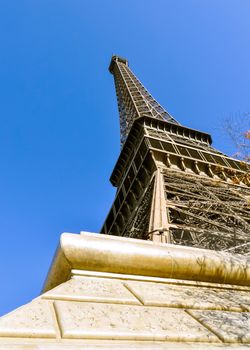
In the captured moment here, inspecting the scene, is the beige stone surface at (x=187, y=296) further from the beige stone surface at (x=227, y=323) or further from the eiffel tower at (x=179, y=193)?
the eiffel tower at (x=179, y=193)

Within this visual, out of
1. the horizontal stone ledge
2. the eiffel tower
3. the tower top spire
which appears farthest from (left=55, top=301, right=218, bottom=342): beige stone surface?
the tower top spire

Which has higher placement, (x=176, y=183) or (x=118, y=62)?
(x=118, y=62)

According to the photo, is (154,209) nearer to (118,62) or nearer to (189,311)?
(189,311)

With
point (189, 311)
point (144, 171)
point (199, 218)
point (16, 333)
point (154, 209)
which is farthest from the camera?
point (144, 171)

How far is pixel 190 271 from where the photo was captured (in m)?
3.46

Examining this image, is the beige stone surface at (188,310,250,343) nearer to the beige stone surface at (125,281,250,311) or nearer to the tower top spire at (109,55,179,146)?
the beige stone surface at (125,281,250,311)

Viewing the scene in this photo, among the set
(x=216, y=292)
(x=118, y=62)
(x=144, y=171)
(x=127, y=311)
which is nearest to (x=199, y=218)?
(x=144, y=171)

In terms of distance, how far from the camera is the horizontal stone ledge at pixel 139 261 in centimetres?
300

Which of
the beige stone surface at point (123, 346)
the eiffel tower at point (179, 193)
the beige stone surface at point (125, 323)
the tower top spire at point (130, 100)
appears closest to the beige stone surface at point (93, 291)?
the beige stone surface at point (125, 323)

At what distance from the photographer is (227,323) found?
2703 millimetres

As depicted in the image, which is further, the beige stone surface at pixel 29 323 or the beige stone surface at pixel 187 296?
the beige stone surface at pixel 187 296

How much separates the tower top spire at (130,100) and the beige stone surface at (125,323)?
130 ft

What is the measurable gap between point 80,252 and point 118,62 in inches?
2918

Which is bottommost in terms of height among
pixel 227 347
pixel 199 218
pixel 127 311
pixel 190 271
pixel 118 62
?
pixel 227 347
